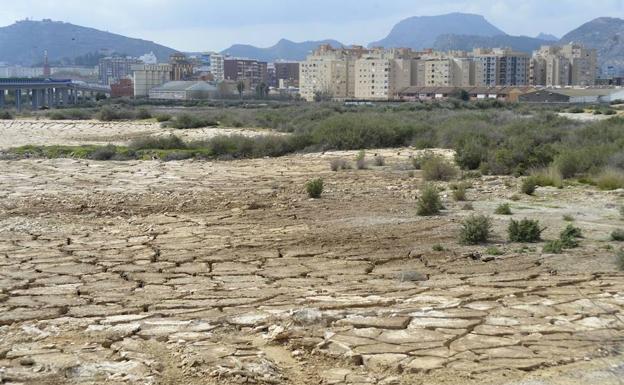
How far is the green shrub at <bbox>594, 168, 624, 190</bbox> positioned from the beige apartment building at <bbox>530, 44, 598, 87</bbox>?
466 ft

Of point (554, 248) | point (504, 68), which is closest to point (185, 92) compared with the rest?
point (504, 68)

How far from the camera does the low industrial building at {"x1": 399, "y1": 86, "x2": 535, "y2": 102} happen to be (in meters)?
103

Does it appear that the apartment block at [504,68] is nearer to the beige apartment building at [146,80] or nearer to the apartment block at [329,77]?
the apartment block at [329,77]

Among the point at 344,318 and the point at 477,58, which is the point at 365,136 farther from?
the point at 477,58

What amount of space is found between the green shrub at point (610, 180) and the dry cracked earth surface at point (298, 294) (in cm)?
88

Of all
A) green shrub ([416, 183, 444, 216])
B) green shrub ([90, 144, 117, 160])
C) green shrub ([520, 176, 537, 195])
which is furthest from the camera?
green shrub ([90, 144, 117, 160])

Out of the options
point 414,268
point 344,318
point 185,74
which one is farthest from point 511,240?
point 185,74

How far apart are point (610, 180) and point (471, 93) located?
9384cm

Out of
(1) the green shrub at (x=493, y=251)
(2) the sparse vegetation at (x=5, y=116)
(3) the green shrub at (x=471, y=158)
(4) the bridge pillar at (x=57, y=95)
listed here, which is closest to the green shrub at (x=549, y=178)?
(3) the green shrub at (x=471, y=158)

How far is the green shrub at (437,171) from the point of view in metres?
22.8

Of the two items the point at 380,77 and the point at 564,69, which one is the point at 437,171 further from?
the point at 564,69

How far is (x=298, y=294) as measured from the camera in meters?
10.4

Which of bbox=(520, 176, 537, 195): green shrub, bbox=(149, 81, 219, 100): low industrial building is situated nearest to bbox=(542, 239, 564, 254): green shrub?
bbox=(520, 176, 537, 195): green shrub

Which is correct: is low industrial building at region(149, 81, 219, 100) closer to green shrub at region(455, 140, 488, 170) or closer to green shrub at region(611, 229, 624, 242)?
green shrub at region(455, 140, 488, 170)
